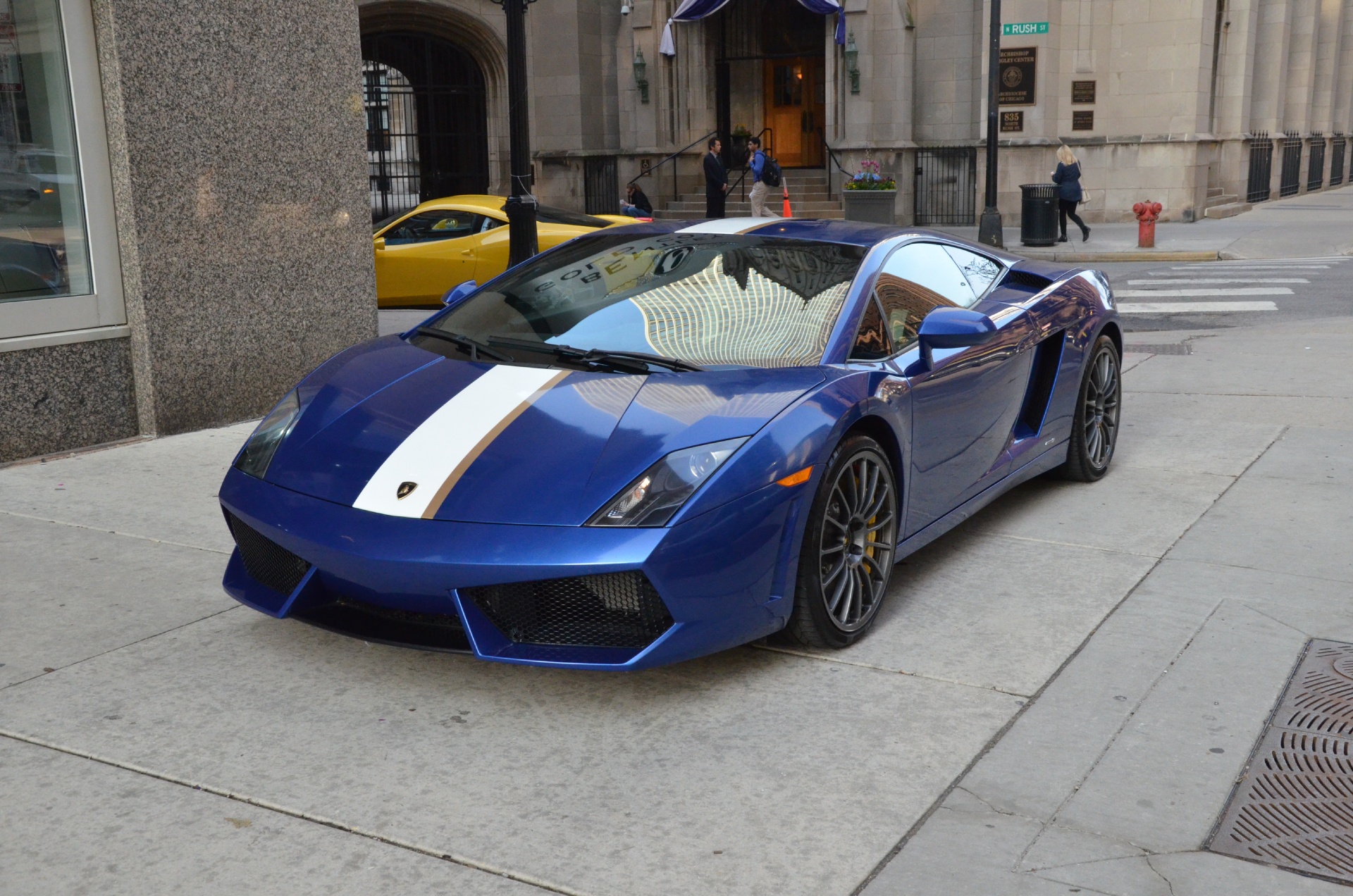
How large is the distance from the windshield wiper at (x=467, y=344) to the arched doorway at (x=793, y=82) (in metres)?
25.0

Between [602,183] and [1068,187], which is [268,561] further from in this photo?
[602,183]

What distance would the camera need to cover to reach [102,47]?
7.16 meters

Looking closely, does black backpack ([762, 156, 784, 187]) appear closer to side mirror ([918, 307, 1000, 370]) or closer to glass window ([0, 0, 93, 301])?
glass window ([0, 0, 93, 301])

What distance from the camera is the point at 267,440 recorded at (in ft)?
14.6

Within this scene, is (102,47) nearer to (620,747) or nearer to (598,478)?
(598,478)

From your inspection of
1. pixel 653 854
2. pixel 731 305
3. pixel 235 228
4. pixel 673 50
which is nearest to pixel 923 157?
pixel 673 50

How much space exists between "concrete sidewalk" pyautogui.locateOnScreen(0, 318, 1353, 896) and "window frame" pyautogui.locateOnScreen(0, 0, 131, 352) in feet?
5.72

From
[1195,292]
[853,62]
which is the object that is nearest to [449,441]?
[1195,292]

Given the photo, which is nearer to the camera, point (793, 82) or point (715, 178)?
point (715, 178)

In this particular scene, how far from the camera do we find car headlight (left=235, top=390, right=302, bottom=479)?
4.34 meters

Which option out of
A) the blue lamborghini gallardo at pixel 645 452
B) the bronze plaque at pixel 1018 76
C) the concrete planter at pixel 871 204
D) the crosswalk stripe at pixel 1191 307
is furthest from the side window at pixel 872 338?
the bronze plaque at pixel 1018 76

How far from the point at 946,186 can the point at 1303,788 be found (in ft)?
78.4

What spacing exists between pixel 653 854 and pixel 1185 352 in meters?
8.88

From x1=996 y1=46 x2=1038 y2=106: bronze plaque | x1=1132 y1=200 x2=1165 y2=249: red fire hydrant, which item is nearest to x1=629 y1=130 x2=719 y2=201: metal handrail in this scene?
x1=996 y1=46 x2=1038 y2=106: bronze plaque
